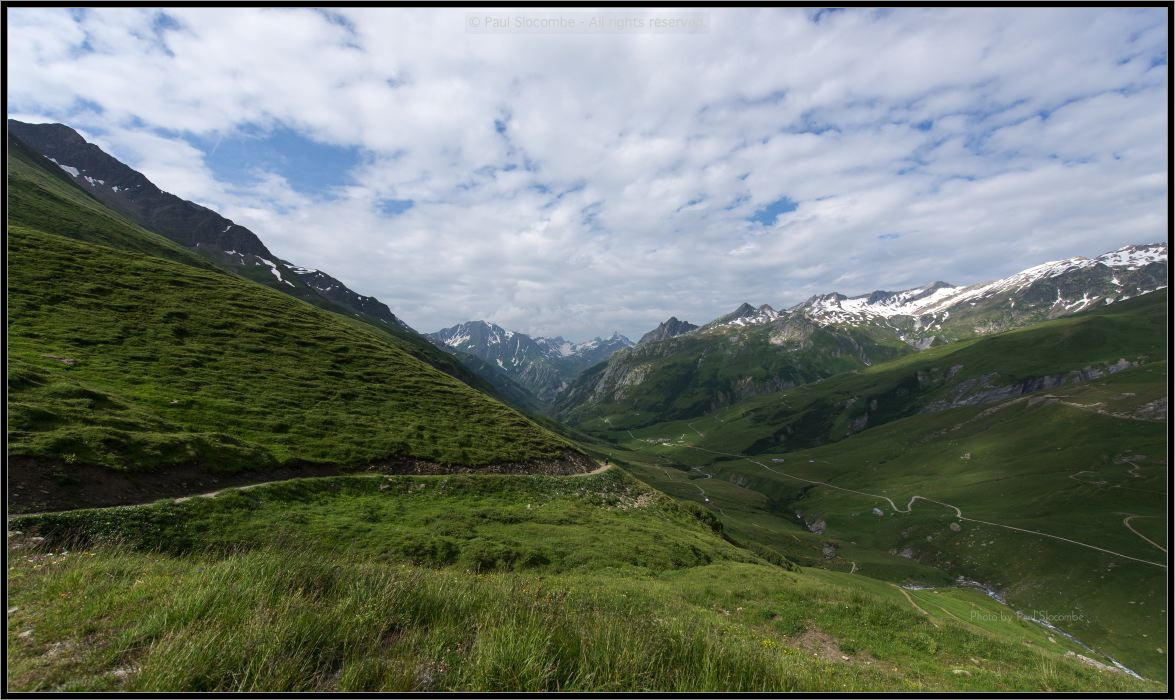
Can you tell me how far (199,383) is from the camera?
47375 millimetres

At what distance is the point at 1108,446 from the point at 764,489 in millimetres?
107943

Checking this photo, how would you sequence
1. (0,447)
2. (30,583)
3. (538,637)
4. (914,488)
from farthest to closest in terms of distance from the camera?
1. (914,488)
2. (0,447)
3. (30,583)
4. (538,637)

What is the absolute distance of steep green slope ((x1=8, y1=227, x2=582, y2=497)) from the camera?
30.8 meters

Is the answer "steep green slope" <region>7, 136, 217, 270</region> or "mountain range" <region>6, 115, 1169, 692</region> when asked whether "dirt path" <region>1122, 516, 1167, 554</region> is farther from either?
"steep green slope" <region>7, 136, 217, 270</region>

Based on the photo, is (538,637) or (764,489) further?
(764,489)

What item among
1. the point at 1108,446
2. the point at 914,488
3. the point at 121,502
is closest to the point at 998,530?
the point at 914,488

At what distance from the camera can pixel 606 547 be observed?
33.9 m

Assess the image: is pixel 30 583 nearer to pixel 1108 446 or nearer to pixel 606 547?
pixel 606 547

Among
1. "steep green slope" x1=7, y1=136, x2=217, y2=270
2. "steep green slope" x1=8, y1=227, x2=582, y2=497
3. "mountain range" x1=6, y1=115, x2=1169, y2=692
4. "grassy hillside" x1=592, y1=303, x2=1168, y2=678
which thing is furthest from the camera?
"steep green slope" x1=7, y1=136, x2=217, y2=270

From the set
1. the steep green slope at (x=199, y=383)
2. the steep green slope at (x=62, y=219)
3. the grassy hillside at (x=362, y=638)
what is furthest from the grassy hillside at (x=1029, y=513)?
the steep green slope at (x=62, y=219)

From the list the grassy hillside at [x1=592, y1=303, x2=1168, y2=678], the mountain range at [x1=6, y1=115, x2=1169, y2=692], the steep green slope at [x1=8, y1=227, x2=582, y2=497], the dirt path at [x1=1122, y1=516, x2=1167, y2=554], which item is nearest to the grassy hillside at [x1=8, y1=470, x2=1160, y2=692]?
the mountain range at [x1=6, y1=115, x2=1169, y2=692]

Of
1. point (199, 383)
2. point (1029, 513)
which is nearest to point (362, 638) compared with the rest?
point (199, 383)

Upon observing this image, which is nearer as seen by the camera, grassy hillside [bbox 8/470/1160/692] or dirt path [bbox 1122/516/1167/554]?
grassy hillside [bbox 8/470/1160/692]

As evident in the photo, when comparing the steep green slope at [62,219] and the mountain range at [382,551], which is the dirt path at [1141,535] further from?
the steep green slope at [62,219]
